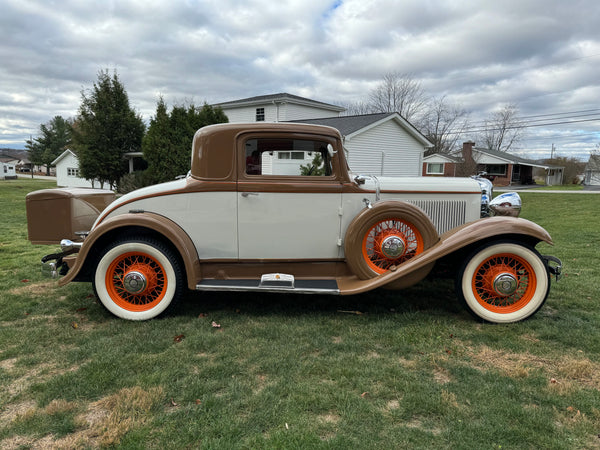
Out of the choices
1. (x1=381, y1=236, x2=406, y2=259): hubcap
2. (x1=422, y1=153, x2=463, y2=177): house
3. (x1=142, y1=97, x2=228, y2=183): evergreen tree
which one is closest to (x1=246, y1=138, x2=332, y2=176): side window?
(x1=381, y1=236, x2=406, y2=259): hubcap

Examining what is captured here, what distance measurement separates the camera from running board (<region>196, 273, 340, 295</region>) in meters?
3.64

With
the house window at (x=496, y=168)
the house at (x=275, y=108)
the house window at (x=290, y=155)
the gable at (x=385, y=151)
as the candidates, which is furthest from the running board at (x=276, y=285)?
the house window at (x=496, y=168)

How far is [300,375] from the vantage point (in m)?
2.78

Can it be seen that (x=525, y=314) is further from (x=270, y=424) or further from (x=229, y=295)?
(x=229, y=295)

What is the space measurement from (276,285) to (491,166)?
43.6 metres

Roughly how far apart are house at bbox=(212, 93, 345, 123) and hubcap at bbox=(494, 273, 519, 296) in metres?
21.3

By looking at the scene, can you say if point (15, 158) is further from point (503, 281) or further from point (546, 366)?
point (546, 366)

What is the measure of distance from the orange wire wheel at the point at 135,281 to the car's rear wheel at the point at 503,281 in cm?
300

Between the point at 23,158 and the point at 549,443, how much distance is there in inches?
5492

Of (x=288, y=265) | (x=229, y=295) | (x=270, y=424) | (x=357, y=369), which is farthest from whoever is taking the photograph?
(x=229, y=295)

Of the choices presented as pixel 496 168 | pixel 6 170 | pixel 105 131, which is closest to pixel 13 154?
pixel 6 170

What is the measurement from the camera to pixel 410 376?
2.74 metres

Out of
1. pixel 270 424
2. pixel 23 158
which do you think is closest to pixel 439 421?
pixel 270 424

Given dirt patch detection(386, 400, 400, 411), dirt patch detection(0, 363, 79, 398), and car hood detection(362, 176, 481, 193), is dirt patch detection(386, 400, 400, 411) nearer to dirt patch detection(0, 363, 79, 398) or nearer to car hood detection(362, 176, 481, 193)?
car hood detection(362, 176, 481, 193)
